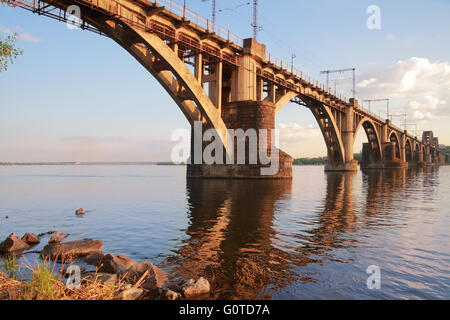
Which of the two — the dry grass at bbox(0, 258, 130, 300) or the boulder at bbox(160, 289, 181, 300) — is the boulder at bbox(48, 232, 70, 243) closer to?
the dry grass at bbox(0, 258, 130, 300)

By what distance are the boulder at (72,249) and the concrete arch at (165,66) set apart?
2237 centimetres

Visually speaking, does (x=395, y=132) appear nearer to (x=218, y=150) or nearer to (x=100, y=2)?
(x=218, y=150)

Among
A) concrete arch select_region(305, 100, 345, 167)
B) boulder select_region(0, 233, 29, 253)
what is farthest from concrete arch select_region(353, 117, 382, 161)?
boulder select_region(0, 233, 29, 253)

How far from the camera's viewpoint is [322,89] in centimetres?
6400

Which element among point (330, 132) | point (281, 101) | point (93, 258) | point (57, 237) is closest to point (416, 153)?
point (330, 132)

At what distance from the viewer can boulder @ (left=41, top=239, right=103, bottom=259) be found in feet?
28.3

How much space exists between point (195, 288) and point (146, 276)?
3.67 ft

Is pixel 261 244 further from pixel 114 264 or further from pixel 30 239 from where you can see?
pixel 30 239

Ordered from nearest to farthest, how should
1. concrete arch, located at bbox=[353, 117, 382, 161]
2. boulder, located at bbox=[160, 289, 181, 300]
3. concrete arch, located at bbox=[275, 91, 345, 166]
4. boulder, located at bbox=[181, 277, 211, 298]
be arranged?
boulder, located at bbox=[160, 289, 181, 300]
boulder, located at bbox=[181, 277, 211, 298]
concrete arch, located at bbox=[275, 91, 345, 166]
concrete arch, located at bbox=[353, 117, 382, 161]

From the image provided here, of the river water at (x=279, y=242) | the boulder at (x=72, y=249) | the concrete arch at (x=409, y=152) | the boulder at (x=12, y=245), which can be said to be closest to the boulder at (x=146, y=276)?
the river water at (x=279, y=242)

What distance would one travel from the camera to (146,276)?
21.5 ft

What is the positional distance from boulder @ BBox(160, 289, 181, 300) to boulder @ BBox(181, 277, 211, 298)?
0.18 m
